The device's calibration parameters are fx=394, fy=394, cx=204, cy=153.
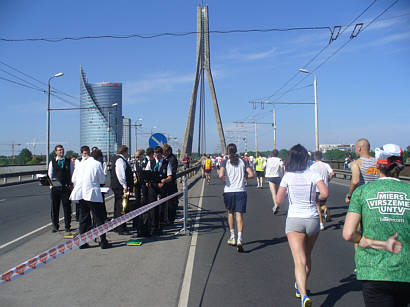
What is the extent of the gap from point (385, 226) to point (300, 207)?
178 cm

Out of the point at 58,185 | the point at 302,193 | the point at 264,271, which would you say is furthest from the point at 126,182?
the point at 302,193

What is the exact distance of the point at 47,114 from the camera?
31.6 meters

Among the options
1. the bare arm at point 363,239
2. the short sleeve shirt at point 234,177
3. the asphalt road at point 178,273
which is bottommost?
the asphalt road at point 178,273

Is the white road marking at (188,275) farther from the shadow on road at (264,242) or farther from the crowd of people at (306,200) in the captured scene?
the shadow on road at (264,242)

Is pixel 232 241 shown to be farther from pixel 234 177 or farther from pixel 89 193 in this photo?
pixel 89 193

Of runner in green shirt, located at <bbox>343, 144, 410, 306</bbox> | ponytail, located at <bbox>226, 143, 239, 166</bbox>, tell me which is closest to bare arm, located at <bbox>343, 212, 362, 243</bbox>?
runner in green shirt, located at <bbox>343, 144, 410, 306</bbox>

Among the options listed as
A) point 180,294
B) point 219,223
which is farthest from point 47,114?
point 180,294

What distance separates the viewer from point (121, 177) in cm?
780

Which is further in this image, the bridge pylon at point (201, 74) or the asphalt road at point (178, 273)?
the bridge pylon at point (201, 74)

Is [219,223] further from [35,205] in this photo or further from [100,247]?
→ [35,205]

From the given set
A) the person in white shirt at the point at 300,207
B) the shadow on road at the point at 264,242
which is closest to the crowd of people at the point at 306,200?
the person in white shirt at the point at 300,207

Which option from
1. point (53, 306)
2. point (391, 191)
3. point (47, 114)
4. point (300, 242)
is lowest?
point (53, 306)

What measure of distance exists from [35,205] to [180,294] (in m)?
10.6

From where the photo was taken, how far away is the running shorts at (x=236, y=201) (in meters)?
6.79
